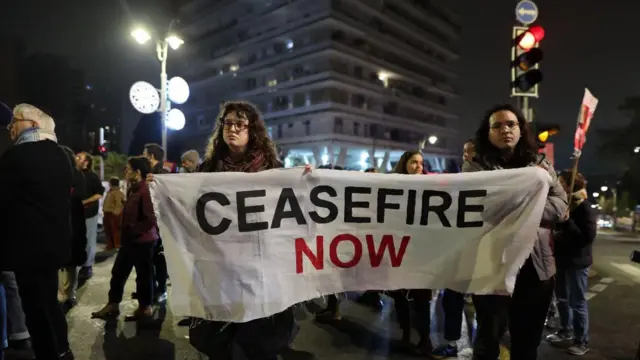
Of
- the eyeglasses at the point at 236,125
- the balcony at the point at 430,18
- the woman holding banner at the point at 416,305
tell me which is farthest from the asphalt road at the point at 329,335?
the balcony at the point at 430,18

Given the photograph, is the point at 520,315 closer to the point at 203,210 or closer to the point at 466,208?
the point at 466,208

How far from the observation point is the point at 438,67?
65000 mm

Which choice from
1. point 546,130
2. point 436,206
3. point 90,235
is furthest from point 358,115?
point 436,206

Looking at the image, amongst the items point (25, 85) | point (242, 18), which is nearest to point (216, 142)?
point (25, 85)

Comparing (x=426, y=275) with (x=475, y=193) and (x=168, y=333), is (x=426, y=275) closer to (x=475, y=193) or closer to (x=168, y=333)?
(x=475, y=193)

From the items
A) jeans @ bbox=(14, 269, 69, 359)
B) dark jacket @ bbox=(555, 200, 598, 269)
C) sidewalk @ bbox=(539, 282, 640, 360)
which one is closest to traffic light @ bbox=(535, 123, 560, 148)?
sidewalk @ bbox=(539, 282, 640, 360)

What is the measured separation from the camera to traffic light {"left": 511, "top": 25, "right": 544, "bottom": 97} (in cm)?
793

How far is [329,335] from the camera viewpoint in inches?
213

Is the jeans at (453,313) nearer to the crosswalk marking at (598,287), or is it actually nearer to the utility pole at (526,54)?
the utility pole at (526,54)

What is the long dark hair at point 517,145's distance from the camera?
11.0ft

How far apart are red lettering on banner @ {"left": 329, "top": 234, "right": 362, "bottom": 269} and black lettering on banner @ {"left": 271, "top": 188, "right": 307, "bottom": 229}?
0.88 ft

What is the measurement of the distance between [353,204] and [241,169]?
80 cm

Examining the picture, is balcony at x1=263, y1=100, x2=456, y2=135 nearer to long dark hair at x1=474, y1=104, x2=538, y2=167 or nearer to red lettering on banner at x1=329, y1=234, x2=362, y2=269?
long dark hair at x1=474, y1=104, x2=538, y2=167

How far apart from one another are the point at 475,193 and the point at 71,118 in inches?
1987
